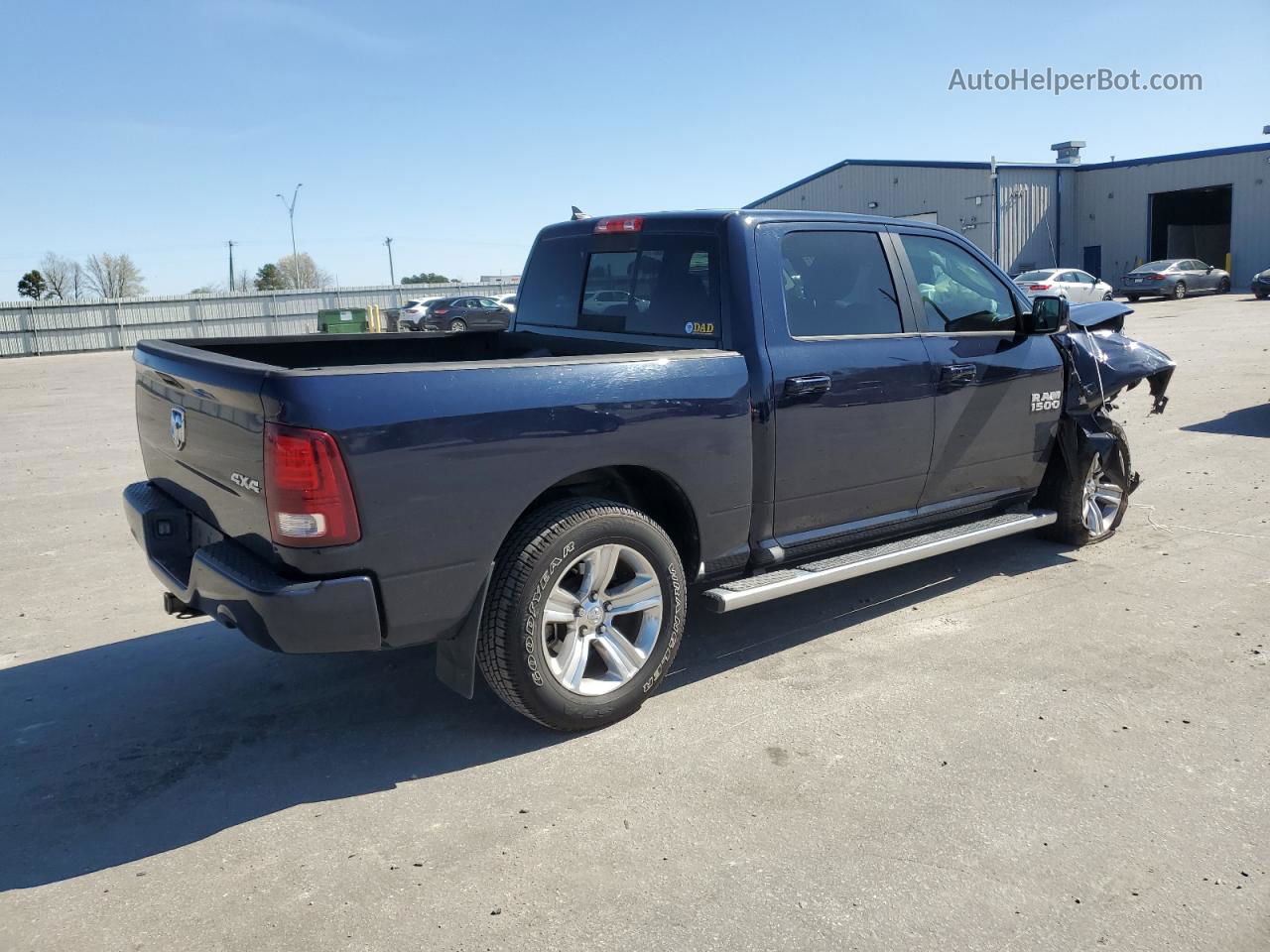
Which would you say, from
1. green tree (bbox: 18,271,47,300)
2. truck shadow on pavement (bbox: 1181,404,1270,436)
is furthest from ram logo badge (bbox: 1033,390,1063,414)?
green tree (bbox: 18,271,47,300)

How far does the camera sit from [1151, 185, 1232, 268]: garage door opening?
141 ft

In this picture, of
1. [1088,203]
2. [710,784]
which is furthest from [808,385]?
[1088,203]

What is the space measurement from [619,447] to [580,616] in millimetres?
645

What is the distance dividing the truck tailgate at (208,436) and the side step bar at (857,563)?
5.97ft

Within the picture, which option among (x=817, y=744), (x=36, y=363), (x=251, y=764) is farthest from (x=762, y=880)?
(x=36, y=363)

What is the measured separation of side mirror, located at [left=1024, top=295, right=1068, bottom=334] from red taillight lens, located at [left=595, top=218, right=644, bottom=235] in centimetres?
221

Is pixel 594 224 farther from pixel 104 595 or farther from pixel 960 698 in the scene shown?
pixel 104 595

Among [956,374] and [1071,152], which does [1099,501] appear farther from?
[1071,152]

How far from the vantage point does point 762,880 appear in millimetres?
2895

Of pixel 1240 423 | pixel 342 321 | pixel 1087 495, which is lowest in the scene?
pixel 1240 423

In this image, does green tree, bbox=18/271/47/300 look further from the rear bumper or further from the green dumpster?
the rear bumper

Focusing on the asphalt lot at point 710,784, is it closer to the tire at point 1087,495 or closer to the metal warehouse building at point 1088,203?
the tire at point 1087,495

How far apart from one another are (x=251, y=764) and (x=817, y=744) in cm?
206

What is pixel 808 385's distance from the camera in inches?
171
